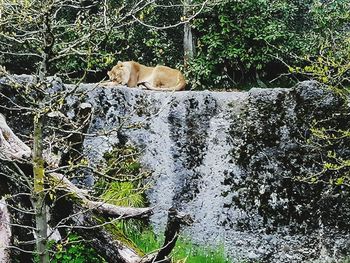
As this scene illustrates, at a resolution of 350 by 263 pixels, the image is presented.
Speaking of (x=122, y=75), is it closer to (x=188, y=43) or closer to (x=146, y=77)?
(x=146, y=77)

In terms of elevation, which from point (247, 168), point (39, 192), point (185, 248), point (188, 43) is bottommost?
point (185, 248)

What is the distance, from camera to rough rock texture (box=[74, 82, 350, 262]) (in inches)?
264

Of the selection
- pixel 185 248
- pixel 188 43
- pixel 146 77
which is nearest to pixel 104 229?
pixel 185 248

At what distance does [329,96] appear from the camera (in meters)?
6.86

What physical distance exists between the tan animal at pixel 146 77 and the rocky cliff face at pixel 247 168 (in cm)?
168

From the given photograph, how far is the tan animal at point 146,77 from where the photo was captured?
29.6 ft

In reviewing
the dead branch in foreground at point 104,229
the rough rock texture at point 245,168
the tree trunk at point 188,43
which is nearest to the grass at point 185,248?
the rough rock texture at point 245,168

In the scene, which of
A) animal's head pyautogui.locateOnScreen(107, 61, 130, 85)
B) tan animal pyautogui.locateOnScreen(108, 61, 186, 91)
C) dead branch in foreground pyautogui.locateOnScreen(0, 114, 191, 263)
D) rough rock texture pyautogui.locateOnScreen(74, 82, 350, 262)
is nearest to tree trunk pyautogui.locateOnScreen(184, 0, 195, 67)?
tan animal pyautogui.locateOnScreen(108, 61, 186, 91)

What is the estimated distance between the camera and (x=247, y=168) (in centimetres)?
698

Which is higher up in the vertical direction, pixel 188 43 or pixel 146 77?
pixel 188 43

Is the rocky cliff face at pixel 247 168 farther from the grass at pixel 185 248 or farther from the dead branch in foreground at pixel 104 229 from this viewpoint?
the dead branch in foreground at pixel 104 229

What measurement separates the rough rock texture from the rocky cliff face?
12mm

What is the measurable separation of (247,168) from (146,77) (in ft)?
9.53

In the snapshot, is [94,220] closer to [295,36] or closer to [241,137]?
[241,137]
